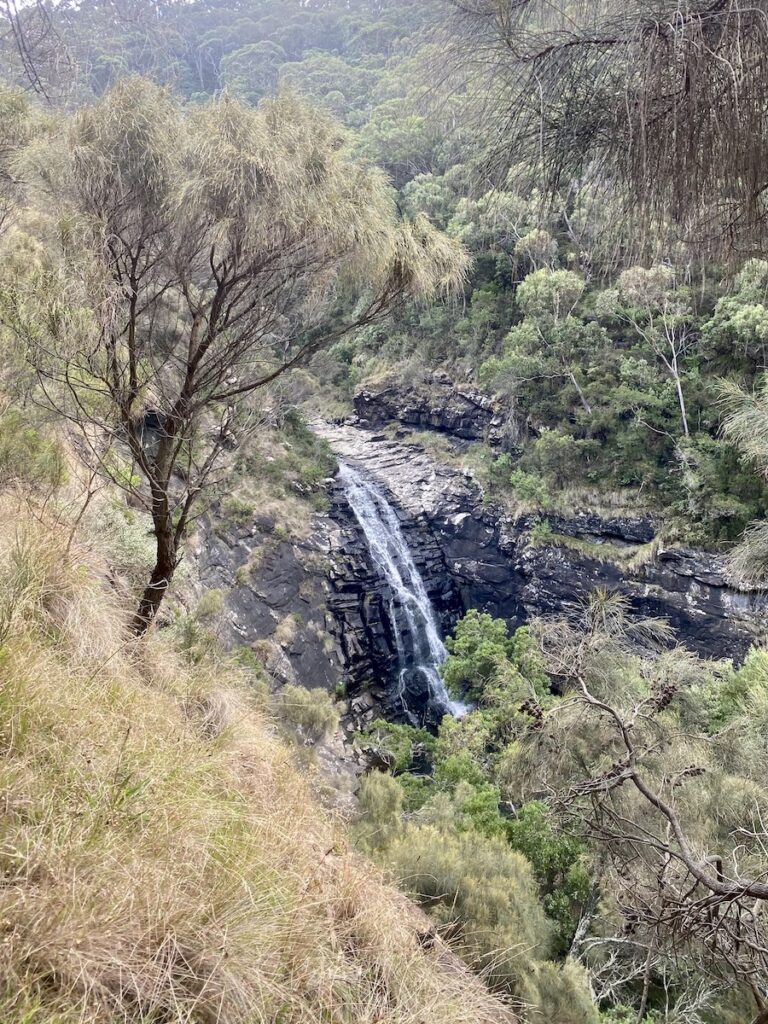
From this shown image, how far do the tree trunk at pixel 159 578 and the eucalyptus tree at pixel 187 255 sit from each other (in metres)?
0.01

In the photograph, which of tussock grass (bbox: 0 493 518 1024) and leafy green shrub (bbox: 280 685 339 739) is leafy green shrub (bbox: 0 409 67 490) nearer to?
tussock grass (bbox: 0 493 518 1024)

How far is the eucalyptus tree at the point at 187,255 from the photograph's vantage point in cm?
282

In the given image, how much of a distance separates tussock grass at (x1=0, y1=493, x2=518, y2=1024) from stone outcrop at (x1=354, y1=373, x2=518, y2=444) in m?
14.7

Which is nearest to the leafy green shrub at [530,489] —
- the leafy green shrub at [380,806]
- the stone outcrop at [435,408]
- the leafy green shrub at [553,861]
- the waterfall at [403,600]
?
the stone outcrop at [435,408]

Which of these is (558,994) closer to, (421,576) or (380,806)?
(380,806)

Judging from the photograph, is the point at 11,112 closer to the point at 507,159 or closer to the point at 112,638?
the point at 112,638

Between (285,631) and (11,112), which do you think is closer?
(11,112)

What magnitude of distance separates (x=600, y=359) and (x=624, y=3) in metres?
14.5

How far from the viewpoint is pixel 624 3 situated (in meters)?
1.35

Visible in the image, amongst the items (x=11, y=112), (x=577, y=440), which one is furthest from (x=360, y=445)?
(x=11, y=112)

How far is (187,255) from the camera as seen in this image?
306 cm

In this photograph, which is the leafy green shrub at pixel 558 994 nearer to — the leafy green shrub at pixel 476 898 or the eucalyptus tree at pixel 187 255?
the leafy green shrub at pixel 476 898

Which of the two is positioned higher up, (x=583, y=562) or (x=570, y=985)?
(x=570, y=985)

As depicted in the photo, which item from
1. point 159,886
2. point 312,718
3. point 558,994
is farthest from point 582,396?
point 159,886
